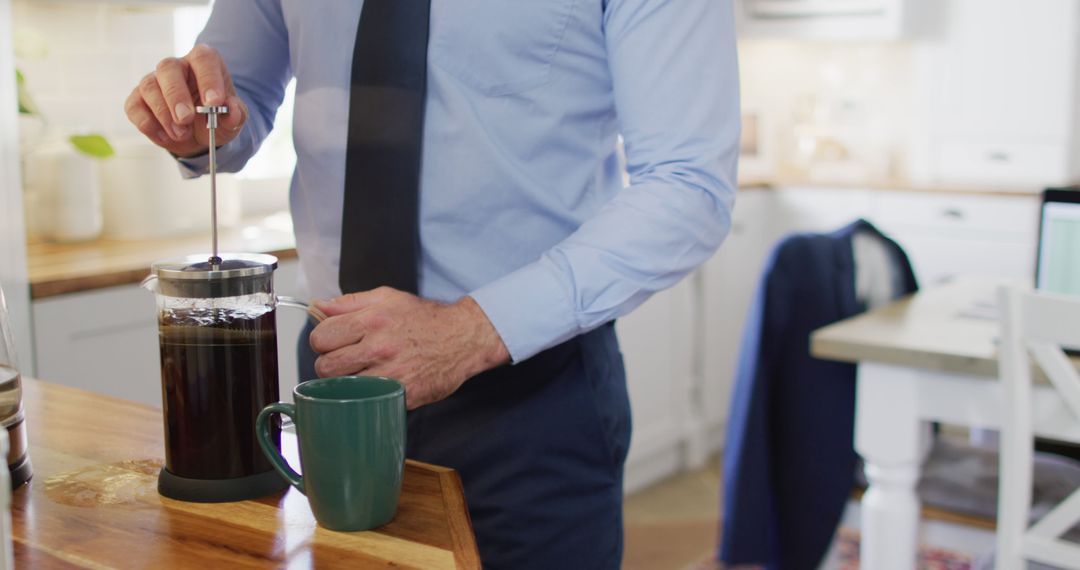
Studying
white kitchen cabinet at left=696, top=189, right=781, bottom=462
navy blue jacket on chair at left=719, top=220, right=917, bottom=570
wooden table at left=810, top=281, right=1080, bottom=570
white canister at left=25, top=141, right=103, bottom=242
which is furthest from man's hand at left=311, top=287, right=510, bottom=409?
white kitchen cabinet at left=696, top=189, right=781, bottom=462

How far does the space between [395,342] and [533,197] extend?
0.28 meters

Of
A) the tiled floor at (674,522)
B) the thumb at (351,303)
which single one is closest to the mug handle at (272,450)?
the thumb at (351,303)

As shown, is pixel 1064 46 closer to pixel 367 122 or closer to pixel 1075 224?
pixel 1075 224

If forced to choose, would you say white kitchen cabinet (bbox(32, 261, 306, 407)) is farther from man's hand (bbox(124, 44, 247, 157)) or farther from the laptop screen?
the laptop screen

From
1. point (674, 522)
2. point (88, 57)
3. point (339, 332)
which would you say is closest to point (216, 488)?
point (339, 332)

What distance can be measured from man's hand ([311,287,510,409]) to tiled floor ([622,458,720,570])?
1878 millimetres

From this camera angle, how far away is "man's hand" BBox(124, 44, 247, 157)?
95 centimetres

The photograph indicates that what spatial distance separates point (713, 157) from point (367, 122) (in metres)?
0.33

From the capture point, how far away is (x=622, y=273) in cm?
100

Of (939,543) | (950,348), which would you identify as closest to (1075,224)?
(950,348)

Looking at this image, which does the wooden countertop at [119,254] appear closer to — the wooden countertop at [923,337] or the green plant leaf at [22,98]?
the green plant leaf at [22,98]

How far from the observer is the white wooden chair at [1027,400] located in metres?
1.61

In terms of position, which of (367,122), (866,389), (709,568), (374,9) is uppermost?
(374,9)

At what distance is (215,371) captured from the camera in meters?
0.79
